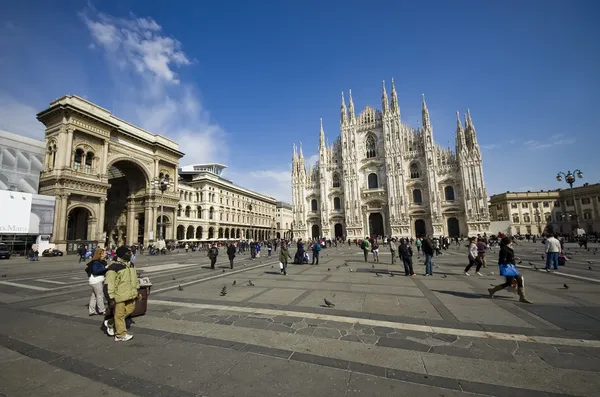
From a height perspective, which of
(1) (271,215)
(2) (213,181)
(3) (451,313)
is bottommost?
(3) (451,313)

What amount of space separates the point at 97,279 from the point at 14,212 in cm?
2957

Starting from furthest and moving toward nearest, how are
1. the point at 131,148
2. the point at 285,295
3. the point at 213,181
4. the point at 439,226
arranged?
the point at 213,181
the point at 439,226
the point at 131,148
the point at 285,295

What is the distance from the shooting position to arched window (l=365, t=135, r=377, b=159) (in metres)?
48.4

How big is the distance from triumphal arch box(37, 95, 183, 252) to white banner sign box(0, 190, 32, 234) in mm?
2324

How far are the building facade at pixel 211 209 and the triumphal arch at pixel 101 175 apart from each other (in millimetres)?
6574

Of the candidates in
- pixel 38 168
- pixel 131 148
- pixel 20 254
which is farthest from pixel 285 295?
pixel 131 148

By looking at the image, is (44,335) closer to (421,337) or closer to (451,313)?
(421,337)

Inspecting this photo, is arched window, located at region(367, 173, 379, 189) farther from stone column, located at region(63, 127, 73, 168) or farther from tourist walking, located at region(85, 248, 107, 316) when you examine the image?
tourist walking, located at region(85, 248, 107, 316)

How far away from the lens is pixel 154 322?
5160 mm

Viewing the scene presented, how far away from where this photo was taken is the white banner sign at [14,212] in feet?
79.4

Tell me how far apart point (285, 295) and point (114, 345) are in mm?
4111

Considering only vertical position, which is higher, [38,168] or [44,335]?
[38,168]

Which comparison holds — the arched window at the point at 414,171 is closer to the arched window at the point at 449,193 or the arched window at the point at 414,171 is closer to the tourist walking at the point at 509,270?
the arched window at the point at 449,193

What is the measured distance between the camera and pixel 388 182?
145 ft
